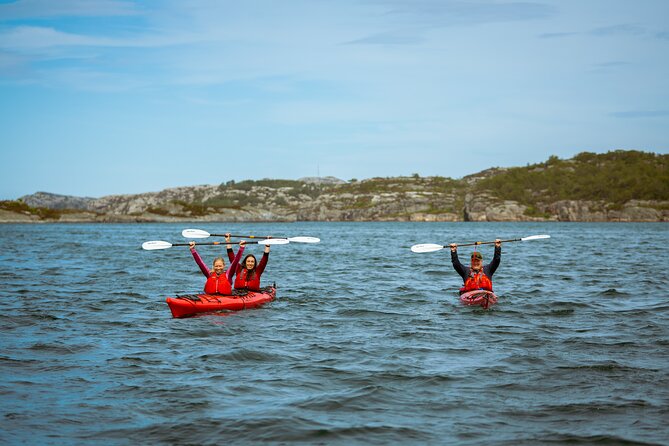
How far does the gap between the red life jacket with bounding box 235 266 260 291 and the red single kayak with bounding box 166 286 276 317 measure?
504 mm

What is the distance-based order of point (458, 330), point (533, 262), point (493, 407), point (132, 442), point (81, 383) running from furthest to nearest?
point (533, 262)
point (458, 330)
point (81, 383)
point (493, 407)
point (132, 442)

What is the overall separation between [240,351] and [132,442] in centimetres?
492

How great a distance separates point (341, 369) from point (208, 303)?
20.5 ft

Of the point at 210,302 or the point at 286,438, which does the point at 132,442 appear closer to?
the point at 286,438

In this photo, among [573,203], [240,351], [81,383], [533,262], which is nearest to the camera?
[81,383]

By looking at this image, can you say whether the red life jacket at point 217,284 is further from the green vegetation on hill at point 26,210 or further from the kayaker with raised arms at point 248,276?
the green vegetation on hill at point 26,210

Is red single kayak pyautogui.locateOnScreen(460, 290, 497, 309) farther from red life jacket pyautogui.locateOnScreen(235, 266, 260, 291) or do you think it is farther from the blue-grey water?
red life jacket pyautogui.locateOnScreen(235, 266, 260, 291)

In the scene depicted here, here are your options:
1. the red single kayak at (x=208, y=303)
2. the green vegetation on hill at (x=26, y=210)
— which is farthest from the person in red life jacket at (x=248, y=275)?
the green vegetation on hill at (x=26, y=210)

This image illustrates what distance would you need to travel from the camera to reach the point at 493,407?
29.2 feet

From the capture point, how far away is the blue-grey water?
8055mm

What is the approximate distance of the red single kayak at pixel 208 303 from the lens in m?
16.0

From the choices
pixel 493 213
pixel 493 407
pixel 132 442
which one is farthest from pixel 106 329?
pixel 493 213

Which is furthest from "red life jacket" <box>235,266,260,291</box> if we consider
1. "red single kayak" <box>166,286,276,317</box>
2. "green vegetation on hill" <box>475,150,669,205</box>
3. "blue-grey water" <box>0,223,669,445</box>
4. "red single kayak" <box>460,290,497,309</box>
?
"green vegetation on hill" <box>475,150,669,205</box>

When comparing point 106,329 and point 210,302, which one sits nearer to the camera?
point 106,329
